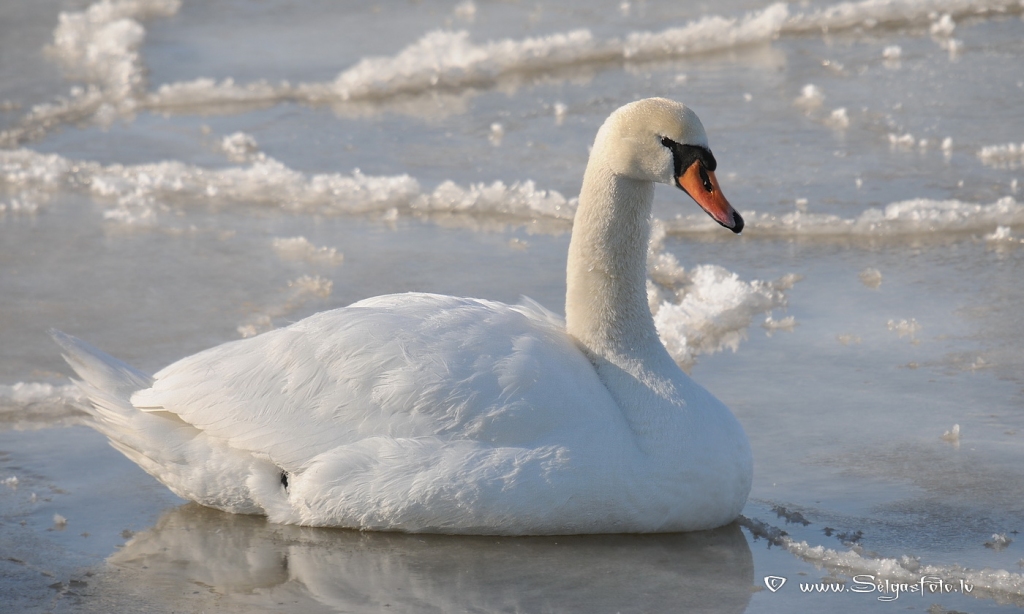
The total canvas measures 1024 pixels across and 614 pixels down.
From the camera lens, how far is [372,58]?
40.8 feet

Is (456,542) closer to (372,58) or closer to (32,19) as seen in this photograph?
(372,58)

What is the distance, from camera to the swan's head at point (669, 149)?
15.4 ft

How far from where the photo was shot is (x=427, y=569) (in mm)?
4355

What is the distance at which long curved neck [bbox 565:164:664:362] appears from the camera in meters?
4.86

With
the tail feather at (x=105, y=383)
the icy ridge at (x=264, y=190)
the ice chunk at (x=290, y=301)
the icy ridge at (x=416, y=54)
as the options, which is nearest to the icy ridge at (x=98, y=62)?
the icy ridge at (x=416, y=54)

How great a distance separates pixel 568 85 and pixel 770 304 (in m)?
5.30

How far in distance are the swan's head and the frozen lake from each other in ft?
3.54

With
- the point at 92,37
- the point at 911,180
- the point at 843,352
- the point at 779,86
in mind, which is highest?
the point at 92,37

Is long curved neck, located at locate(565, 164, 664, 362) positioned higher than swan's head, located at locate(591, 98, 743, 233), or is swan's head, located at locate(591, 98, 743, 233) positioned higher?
swan's head, located at locate(591, 98, 743, 233)

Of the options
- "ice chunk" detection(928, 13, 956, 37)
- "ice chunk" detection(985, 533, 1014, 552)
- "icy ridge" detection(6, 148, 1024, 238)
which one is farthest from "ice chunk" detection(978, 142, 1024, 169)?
"ice chunk" detection(985, 533, 1014, 552)

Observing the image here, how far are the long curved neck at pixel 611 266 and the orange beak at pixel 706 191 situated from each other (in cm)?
20

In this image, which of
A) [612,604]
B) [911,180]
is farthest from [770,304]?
[612,604]

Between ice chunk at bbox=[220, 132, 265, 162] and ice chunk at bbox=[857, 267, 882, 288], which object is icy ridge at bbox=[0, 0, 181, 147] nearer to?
ice chunk at bbox=[220, 132, 265, 162]

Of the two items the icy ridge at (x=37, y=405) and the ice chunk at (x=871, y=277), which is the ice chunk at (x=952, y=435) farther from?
the icy ridge at (x=37, y=405)
